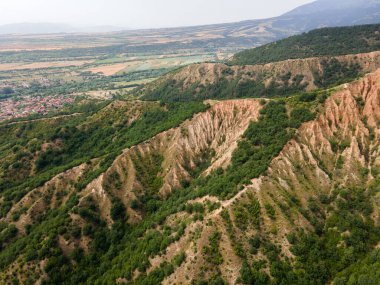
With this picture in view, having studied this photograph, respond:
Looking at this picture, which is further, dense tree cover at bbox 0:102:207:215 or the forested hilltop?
dense tree cover at bbox 0:102:207:215

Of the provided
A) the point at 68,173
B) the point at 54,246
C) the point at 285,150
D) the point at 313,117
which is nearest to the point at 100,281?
the point at 54,246

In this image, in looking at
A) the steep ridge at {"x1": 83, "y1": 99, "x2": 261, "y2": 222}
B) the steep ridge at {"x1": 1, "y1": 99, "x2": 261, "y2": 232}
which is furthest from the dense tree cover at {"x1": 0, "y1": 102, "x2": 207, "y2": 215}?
the steep ridge at {"x1": 83, "y1": 99, "x2": 261, "y2": 222}

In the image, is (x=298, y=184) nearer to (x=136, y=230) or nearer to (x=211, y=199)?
(x=211, y=199)

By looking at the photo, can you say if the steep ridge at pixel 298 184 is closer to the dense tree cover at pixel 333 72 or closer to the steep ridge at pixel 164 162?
the steep ridge at pixel 164 162

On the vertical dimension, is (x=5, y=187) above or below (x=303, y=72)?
below

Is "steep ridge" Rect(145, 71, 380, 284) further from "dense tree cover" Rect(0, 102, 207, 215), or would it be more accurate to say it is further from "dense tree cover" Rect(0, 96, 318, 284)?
"dense tree cover" Rect(0, 102, 207, 215)

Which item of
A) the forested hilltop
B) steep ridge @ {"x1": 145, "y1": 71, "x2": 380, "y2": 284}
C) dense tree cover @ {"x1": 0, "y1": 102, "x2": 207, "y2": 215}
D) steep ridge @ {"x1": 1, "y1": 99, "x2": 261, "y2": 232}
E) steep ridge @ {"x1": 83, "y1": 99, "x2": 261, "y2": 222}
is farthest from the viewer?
dense tree cover @ {"x1": 0, "y1": 102, "x2": 207, "y2": 215}

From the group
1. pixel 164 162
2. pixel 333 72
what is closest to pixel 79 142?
pixel 164 162

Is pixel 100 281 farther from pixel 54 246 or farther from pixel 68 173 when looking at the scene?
pixel 68 173
